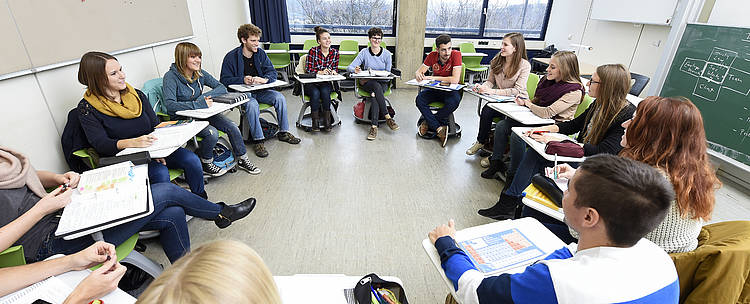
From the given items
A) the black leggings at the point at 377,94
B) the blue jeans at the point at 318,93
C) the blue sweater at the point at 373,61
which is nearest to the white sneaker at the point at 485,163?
the black leggings at the point at 377,94

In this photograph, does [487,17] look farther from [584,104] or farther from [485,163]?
[584,104]

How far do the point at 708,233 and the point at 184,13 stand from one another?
4629 mm

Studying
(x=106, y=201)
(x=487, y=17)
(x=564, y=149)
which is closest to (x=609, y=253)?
(x=564, y=149)

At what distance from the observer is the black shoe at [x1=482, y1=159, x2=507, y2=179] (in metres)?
3.14

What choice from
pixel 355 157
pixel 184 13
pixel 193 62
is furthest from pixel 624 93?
pixel 184 13

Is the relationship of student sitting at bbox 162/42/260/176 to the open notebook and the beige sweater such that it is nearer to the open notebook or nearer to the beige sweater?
the open notebook

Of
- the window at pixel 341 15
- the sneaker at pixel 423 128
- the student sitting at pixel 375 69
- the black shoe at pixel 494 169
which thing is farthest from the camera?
the window at pixel 341 15

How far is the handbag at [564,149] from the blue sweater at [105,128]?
2.74 metres

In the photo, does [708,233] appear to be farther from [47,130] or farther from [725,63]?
[47,130]

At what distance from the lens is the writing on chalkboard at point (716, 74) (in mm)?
2904

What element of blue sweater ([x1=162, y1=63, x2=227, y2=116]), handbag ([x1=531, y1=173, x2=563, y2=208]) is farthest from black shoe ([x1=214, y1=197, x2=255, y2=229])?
handbag ([x1=531, y1=173, x2=563, y2=208])

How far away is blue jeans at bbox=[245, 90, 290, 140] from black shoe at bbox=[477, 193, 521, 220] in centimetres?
248

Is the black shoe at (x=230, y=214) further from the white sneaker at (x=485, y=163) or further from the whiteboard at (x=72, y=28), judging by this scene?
the white sneaker at (x=485, y=163)

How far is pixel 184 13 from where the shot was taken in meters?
3.71
